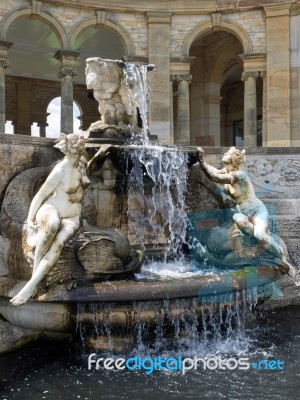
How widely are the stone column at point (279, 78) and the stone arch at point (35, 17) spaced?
22.5ft

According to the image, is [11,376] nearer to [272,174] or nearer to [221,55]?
[272,174]

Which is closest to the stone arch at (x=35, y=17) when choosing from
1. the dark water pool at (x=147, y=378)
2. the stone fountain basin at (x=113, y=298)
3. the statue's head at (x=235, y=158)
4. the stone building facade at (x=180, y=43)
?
the stone building facade at (x=180, y=43)

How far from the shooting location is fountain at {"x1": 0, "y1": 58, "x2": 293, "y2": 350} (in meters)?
4.80

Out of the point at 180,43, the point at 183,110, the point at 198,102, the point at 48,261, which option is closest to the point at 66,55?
the point at 180,43

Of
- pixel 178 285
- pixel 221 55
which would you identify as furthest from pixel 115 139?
pixel 221 55

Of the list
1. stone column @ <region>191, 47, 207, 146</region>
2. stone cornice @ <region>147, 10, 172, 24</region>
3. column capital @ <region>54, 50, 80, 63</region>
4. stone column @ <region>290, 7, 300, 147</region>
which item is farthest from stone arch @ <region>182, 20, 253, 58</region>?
column capital @ <region>54, 50, 80, 63</region>

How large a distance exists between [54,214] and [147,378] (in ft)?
5.79

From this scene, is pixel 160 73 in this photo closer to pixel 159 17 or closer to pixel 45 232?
pixel 159 17

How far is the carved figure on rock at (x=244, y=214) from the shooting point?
601 cm

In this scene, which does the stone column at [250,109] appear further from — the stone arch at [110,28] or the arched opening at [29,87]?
the arched opening at [29,87]

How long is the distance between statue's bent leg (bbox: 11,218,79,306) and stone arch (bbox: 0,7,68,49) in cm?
1286

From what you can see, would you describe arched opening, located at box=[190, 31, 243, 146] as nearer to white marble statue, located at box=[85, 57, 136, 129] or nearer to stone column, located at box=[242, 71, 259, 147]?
stone column, located at box=[242, 71, 259, 147]

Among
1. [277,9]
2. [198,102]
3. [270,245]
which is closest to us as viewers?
[270,245]

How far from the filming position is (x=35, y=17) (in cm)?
1662
